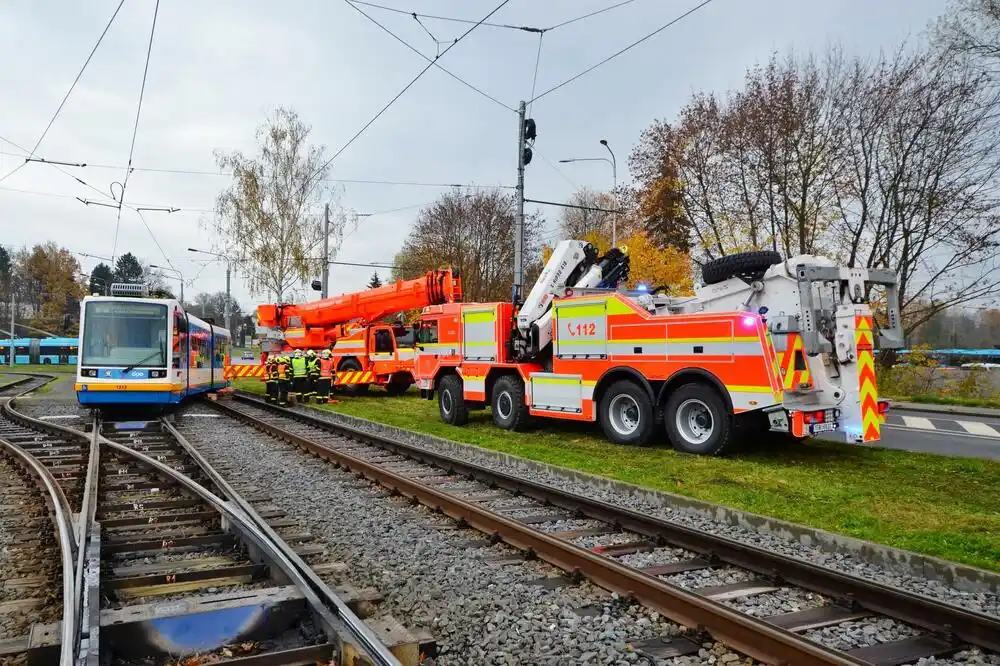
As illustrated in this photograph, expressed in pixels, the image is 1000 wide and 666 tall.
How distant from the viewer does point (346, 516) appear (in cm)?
697

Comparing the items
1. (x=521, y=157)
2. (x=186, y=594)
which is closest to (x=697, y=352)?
(x=186, y=594)

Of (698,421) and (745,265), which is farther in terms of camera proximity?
(698,421)

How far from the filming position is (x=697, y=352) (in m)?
10.4

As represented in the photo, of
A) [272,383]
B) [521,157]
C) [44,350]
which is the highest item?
[521,157]

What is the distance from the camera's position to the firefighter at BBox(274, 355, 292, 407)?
20.2 metres

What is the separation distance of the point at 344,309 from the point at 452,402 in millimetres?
9513

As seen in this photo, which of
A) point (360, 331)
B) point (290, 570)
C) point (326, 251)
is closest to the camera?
point (290, 570)

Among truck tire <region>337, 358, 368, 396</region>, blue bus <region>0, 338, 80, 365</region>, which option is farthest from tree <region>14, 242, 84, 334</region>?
truck tire <region>337, 358, 368, 396</region>

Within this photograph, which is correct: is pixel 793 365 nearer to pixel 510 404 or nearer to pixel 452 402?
pixel 510 404

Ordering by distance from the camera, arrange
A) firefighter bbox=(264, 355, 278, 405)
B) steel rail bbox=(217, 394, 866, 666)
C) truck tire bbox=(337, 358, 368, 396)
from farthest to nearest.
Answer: truck tire bbox=(337, 358, 368, 396) → firefighter bbox=(264, 355, 278, 405) → steel rail bbox=(217, 394, 866, 666)

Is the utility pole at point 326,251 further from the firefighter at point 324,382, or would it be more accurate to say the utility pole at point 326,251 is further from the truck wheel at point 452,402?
the truck wheel at point 452,402

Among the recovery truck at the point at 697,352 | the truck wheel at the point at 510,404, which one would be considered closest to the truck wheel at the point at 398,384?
the recovery truck at the point at 697,352

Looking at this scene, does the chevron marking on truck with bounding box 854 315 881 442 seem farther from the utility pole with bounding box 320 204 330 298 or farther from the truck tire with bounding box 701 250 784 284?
the utility pole with bounding box 320 204 330 298

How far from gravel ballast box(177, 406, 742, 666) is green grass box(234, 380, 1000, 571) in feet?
8.99
